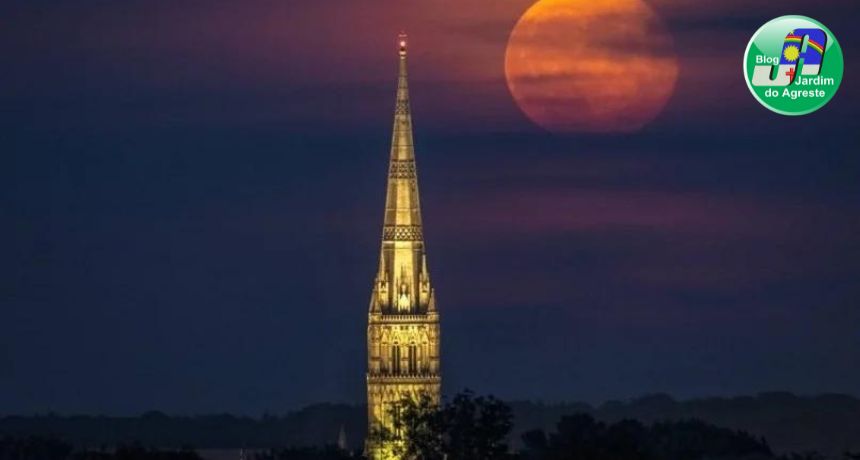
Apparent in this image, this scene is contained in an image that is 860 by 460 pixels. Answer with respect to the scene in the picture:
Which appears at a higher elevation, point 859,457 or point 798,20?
point 798,20

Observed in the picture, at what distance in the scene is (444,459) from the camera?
183 meters

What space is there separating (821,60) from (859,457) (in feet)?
57.9

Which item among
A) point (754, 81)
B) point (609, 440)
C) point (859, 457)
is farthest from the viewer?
point (609, 440)

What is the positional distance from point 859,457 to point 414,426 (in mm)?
18470

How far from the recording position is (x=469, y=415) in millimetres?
184000

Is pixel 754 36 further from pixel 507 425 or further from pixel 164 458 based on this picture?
pixel 164 458

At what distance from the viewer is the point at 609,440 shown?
191625 millimetres

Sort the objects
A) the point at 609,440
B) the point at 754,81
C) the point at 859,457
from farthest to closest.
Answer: the point at 609,440
the point at 859,457
the point at 754,81

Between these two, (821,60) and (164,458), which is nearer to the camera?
(821,60)

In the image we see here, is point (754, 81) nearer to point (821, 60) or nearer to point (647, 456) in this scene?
point (821, 60)

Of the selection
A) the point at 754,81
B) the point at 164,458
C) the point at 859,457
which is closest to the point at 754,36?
the point at 754,81

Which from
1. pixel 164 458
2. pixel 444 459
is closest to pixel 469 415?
pixel 444 459

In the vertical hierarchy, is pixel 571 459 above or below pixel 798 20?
below

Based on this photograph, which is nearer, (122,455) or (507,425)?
(507,425)
